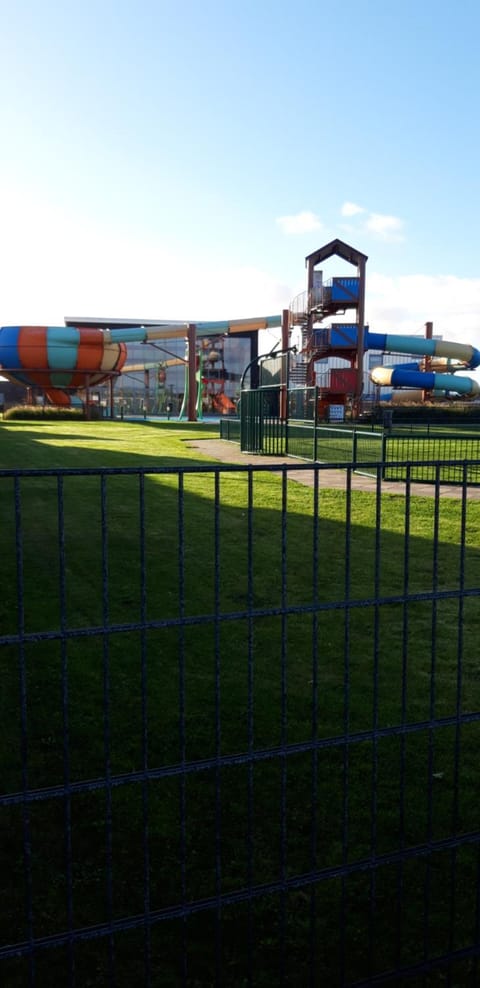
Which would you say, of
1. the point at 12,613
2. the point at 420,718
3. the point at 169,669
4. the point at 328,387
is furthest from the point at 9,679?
the point at 328,387

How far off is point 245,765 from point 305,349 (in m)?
41.3

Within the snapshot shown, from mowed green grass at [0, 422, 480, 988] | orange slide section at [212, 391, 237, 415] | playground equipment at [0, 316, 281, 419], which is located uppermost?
playground equipment at [0, 316, 281, 419]

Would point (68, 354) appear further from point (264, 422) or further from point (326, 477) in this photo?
point (326, 477)

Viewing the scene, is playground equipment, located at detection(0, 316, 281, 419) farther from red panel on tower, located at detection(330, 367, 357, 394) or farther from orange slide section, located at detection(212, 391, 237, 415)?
orange slide section, located at detection(212, 391, 237, 415)

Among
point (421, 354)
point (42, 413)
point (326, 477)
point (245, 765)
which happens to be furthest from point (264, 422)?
point (421, 354)

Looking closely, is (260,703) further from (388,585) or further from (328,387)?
(328,387)

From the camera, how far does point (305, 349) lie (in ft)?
146

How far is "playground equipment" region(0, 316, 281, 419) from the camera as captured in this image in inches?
1863

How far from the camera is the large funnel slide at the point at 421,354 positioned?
51.0 metres

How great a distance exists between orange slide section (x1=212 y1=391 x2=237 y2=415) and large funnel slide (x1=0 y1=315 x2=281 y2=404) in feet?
44.9

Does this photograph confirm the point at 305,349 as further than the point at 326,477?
Yes

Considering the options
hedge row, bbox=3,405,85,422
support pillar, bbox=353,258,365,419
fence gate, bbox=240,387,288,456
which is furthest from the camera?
hedge row, bbox=3,405,85,422

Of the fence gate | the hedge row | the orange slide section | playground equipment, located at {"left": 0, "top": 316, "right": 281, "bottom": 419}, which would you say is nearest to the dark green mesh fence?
the fence gate

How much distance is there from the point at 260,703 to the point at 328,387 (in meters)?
41.0
